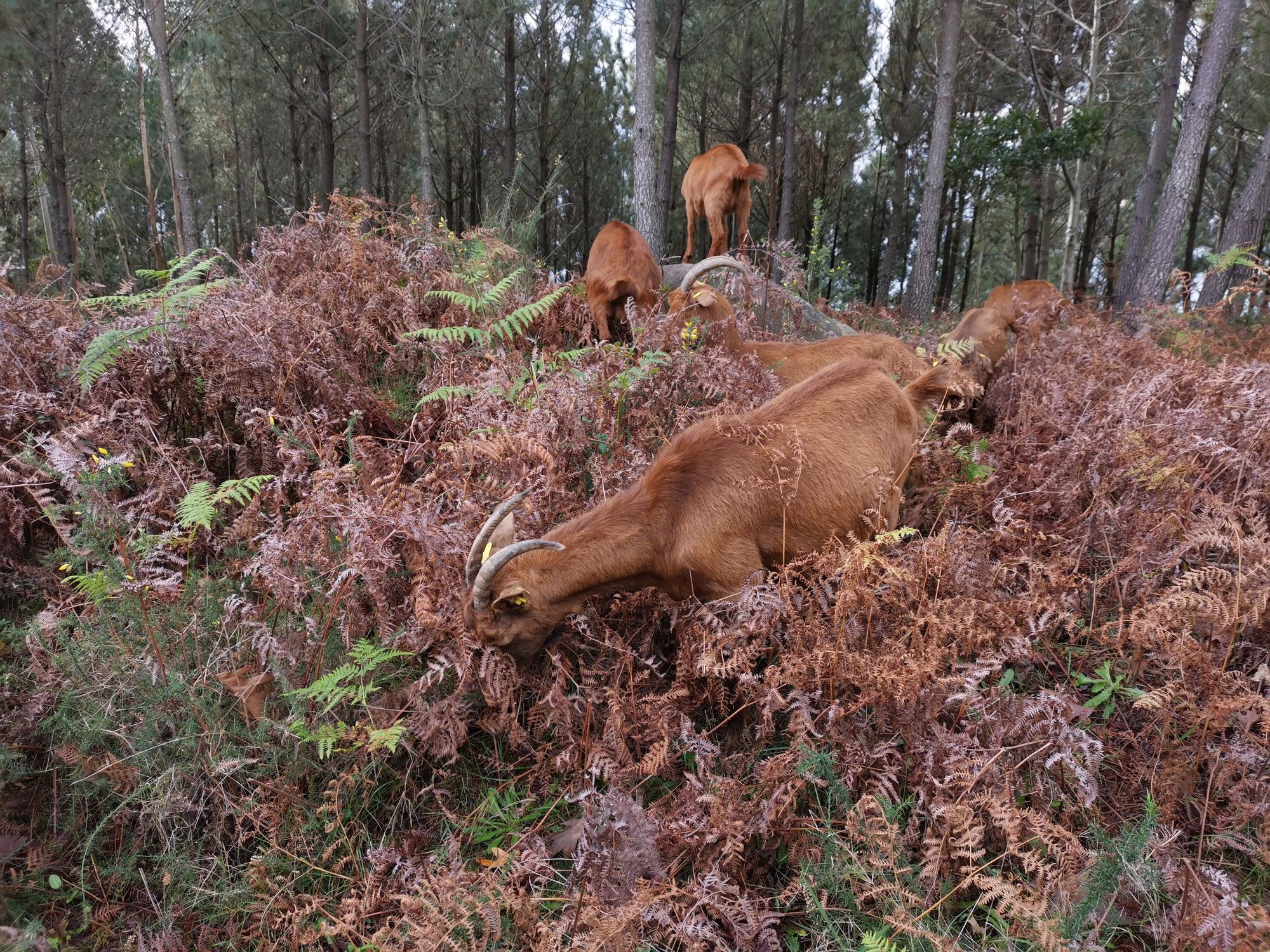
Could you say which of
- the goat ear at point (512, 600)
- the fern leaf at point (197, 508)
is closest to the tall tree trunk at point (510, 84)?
the fern leaf at point (197, 508)

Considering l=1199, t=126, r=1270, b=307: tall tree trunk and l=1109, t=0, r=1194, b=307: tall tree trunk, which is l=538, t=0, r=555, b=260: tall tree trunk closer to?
l=1109, t=0, r=1194, b=307: tall tree trunk

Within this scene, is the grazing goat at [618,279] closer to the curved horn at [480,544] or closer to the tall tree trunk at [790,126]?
the curved horn at [480,544]

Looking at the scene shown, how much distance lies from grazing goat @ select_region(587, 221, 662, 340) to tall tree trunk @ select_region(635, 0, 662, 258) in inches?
89.1

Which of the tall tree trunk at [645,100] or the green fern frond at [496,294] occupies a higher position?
the tall tree trunk at [645,100]

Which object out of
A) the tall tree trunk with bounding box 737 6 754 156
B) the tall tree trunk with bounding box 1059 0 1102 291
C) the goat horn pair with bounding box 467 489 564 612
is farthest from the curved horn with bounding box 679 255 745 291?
the tall tree trunk with bounding box 737 6 754 156

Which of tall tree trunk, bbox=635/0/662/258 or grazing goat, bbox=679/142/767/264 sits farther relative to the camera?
grazing goat, bbox=679/142/767/264

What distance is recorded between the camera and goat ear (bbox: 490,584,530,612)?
3.10 m

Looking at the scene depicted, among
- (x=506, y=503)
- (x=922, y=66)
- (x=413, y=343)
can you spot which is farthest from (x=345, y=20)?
(x=506, y=503)

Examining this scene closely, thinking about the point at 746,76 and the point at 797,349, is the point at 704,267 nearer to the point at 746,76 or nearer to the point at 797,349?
the point at 797,349

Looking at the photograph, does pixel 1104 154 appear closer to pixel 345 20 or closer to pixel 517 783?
pixel 345 20

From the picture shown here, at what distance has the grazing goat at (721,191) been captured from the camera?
10586 millimetres

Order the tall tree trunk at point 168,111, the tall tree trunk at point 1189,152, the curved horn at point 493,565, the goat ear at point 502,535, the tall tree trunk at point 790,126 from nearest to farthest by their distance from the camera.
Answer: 1. the curved horn at point 493,565
2. the goat ear at point 502,535
3. the tall tree trunk at point 1189,152
4. the tall tree trunk at point 168,111
5. the tall tree trunk at point 790,126

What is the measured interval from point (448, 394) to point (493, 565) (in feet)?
6.58

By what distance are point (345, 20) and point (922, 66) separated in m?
18.7
